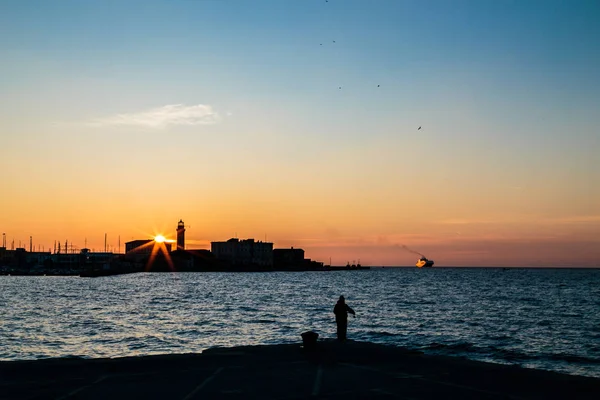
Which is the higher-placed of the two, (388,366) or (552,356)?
(388,366)

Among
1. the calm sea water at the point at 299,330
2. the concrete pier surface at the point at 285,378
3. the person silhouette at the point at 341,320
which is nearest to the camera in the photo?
the concrete pier surface at the point at 285,378

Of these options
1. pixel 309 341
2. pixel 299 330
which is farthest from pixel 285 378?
pixel 299 330

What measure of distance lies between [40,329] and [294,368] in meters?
41.0

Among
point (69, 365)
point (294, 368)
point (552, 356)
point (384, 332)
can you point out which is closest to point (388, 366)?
point (294, 368)

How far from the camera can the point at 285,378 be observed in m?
19.2

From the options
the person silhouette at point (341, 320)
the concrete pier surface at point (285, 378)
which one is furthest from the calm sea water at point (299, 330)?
the concrete pier surface at point (285, 378)

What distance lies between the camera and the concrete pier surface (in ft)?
55.3

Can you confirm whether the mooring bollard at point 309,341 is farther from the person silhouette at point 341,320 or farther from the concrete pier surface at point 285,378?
the person silhouette at point 341,320

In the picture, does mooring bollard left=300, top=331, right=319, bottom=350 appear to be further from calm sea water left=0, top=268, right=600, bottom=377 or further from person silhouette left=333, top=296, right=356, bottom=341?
calm sea water left=0, top=268, right=600, bottom=377

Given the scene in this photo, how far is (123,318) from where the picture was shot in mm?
66688

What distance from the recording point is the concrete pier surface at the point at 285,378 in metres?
16.8

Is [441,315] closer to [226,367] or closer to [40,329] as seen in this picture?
[40,329]

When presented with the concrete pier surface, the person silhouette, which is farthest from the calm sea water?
the concrete pier surface

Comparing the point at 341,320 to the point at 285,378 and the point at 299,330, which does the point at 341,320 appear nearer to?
the point at 285,378
